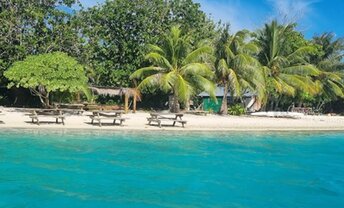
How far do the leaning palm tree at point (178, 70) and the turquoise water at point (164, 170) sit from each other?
11.3 metres

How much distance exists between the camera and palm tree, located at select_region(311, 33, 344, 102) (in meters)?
37.9

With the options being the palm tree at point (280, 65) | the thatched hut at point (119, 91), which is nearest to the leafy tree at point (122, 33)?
the thatched hut at point (119, 91)

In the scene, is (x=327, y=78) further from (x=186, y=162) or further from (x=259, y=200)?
(x=259, y=200)

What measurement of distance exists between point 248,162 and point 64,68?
46.3 ft

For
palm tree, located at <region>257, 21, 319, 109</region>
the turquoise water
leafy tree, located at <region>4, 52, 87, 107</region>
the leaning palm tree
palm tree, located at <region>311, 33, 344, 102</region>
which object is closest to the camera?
the turquoise water

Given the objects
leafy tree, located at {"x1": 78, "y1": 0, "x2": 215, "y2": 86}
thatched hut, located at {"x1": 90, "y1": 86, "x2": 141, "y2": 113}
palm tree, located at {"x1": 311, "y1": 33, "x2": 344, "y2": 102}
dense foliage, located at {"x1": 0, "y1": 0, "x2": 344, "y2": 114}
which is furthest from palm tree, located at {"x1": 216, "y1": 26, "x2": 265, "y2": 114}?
palm tree, located at {"x1": 311, "y1": 33, "x2": 344, "y2": 102}

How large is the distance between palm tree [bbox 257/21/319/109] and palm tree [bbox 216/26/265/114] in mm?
1932

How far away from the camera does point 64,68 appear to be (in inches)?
914

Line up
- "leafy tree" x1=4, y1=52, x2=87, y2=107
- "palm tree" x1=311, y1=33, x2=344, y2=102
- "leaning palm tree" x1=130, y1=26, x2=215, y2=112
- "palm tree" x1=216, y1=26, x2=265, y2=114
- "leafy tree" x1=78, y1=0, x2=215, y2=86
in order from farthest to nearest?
"palm tree" x1=311, y1=33, x2=344, y2=102 → "leafy tree" x1=78, y1=0, x2=215, y2=86 → "palm tree" x1=216, y1=26, x2=265, y2=114 → "leaning palm tree" x1=130, y1=26, x2=215, y2=112 → "leafy tree" x1=4, y1=52, x2=87, y2=107

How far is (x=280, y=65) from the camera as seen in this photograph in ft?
108

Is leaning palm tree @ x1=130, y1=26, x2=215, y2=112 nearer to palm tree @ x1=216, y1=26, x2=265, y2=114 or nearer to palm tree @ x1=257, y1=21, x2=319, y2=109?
palm tree @ x1=216, y1=26, x2=265, y2=114

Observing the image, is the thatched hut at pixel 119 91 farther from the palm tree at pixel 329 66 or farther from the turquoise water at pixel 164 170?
the palm tree at pixel 329 66

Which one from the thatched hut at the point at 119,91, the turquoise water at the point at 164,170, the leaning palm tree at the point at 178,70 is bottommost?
the turquoise water at the point at 164,170

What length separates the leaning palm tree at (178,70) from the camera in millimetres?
28641
